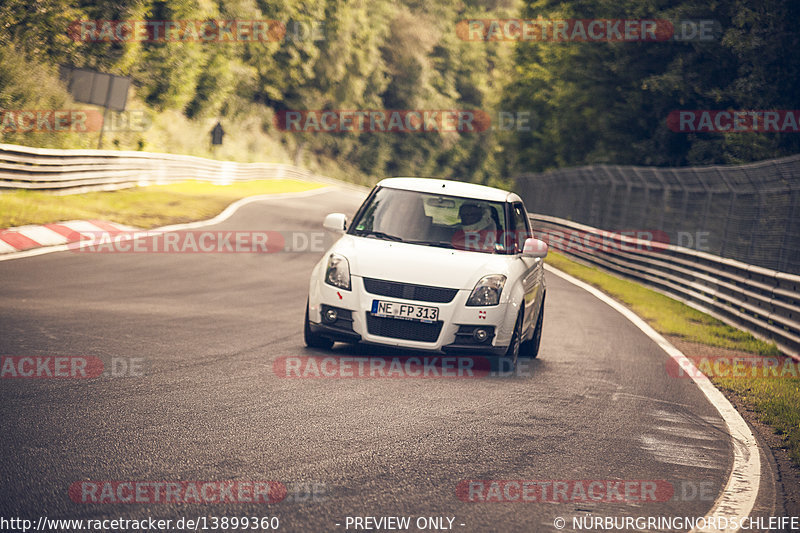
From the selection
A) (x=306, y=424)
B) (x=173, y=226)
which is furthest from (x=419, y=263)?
(x=173, y=226)

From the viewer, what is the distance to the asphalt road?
4902mm

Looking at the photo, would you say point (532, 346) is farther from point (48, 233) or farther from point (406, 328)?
point (48, 233)

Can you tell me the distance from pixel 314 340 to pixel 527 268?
223cm

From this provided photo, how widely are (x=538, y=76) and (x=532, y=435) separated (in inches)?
1972

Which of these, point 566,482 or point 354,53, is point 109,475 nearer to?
point 566,482

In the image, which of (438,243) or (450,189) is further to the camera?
(450,189)

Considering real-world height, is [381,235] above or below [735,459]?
above

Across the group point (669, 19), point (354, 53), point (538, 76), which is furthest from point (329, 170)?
point (669, 19)

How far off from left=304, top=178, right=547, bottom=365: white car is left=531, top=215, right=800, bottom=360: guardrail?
4.72 m

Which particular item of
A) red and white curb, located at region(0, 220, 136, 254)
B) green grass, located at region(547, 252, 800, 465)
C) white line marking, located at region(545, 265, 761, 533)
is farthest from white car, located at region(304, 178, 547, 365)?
red and white curb, located at region(0, 220, 136, 254)

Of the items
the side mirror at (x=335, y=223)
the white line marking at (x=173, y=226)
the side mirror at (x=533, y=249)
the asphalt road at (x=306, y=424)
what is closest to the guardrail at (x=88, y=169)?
the white line marking at (x=173, y=226)

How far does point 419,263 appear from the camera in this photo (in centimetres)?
874

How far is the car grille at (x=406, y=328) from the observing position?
8.59m

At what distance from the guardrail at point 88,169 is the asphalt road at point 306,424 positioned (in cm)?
913
